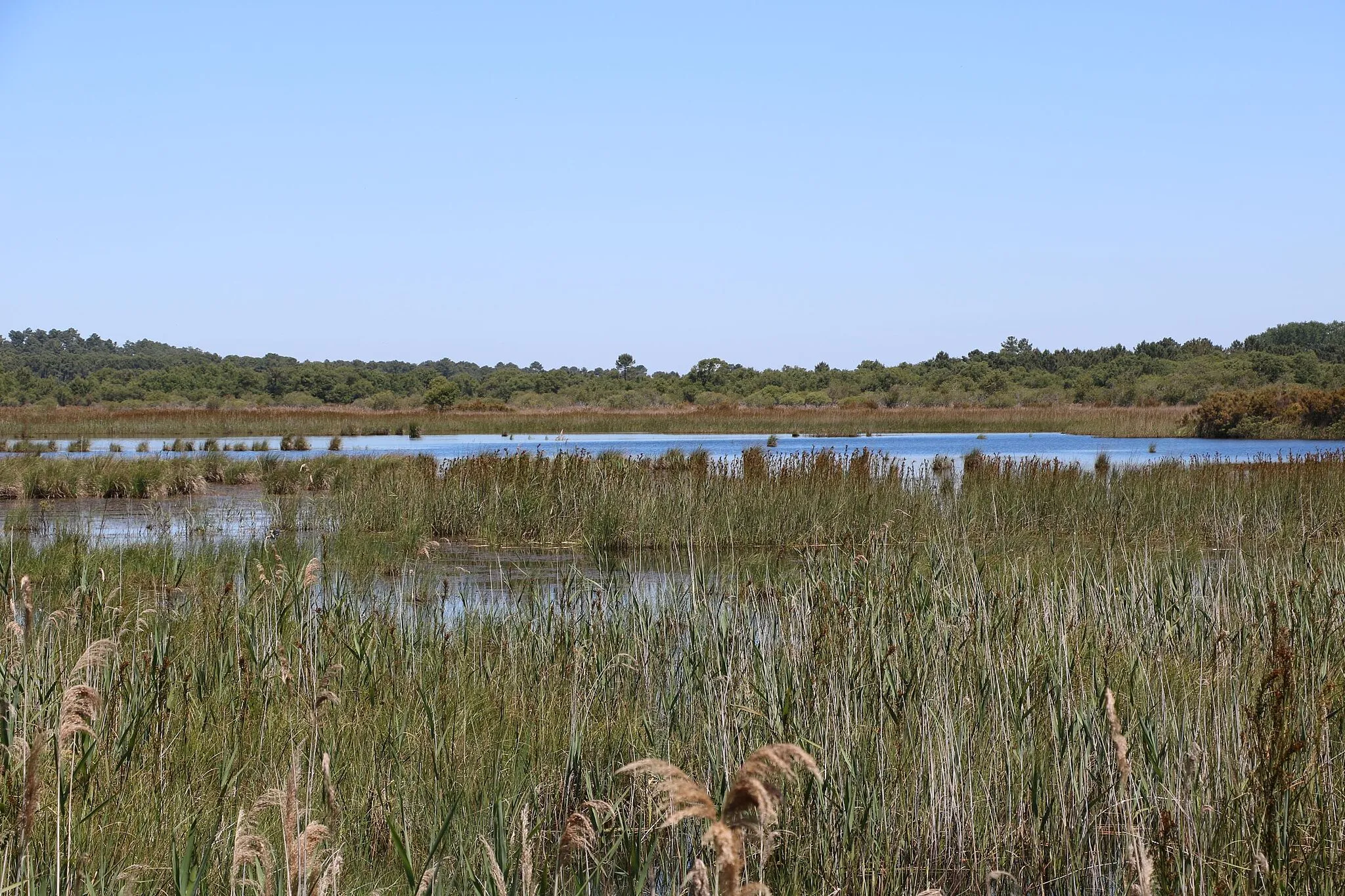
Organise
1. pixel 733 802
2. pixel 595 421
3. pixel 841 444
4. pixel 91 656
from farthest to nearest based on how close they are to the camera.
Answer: pixel 595 421 < pixel 841 444 < pixel 91 656 < pixel 733 802

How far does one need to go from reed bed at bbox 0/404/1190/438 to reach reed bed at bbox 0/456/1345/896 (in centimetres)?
3831

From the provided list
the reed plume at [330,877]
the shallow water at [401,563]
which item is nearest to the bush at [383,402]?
the shallow water at [401,563]

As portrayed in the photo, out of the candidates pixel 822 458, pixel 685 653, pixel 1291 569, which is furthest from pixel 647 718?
pixel 822 458

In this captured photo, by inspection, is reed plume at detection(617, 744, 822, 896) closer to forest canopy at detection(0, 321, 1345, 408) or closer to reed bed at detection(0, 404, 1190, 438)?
reed bed at detection(0, 404, 1190, 438)

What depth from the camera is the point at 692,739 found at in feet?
13.3

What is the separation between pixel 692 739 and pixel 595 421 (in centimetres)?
4784

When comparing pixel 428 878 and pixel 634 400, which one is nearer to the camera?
pixel 428 878

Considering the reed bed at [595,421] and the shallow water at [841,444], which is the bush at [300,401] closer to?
the reed bed at [595,421]

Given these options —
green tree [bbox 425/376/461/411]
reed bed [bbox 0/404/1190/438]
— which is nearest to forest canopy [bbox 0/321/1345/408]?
Answer: green tree [bbox 425/376/461/411]

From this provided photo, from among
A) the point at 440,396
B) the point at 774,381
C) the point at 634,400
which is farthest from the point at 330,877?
the point at 774,381

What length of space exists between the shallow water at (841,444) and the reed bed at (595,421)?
111 cm

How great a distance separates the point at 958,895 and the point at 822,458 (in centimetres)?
1101

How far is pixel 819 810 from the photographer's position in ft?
11.3

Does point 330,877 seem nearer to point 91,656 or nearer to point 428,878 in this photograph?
point 428,878
